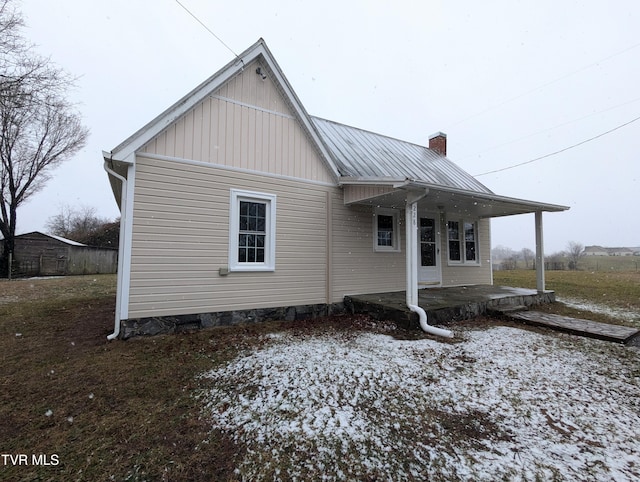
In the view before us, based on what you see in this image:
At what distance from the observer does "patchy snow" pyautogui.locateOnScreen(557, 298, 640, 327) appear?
6.30m

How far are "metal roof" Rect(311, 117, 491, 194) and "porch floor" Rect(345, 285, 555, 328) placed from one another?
279 centimetres

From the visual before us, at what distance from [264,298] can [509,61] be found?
60.3 ft

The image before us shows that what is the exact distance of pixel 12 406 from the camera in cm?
285

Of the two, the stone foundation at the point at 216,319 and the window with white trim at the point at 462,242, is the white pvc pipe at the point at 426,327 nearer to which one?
the stone foundation at the point at 216,319

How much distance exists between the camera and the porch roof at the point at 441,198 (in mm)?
5644

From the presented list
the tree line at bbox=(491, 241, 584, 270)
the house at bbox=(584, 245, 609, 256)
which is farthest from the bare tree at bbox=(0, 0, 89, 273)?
the house at bbox=(584, 245, 609, 256)

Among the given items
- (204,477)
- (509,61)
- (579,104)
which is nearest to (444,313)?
(204,477)

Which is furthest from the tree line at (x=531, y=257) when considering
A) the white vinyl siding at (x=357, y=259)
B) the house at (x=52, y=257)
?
the house at (x=52, y=257)

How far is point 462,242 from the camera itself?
9.78 meters

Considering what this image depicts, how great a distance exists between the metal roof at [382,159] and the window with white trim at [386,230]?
106 centimetres

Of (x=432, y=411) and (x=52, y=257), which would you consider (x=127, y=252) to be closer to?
(x=432, y=411)

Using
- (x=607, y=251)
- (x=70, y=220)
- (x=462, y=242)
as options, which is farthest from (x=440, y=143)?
(x=70, y=220)

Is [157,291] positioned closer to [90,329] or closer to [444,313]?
[90,329]

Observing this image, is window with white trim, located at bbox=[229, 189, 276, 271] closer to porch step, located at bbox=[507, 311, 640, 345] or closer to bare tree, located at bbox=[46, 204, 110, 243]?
porch step, located at bbox=[507, 311, 640, 345]
